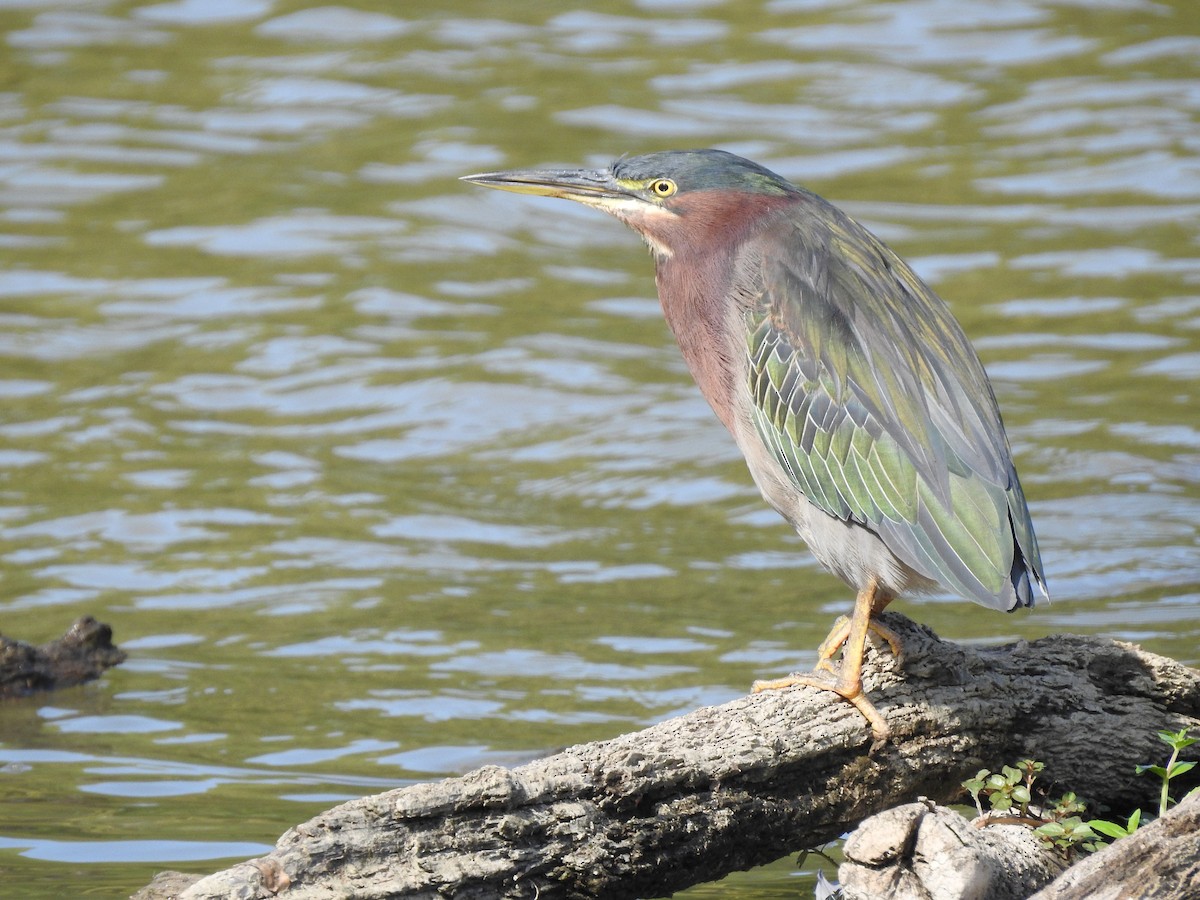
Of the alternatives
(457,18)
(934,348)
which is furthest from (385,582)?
(457,18)

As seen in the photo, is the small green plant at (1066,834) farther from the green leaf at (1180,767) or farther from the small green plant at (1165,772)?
the green leaf at (1180,767)

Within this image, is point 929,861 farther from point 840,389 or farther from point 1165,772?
point 840,389

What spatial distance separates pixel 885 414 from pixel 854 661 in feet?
2.77

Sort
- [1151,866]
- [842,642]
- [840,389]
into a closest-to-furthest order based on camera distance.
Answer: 1. [1151,866]
2. [842,642]
3. [840,389]

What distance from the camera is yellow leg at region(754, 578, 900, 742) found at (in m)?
4.77

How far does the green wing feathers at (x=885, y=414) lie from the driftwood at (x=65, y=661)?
143 inches

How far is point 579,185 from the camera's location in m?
6.04

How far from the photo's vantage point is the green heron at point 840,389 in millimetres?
5082

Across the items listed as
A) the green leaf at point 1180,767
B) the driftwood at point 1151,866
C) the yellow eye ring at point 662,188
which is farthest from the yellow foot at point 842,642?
the yellow eye ring at point 662,188

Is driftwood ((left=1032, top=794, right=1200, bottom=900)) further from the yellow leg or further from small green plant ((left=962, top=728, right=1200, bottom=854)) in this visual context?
the yellow leg

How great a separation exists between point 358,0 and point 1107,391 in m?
8.80

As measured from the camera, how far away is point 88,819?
6441 millimetres

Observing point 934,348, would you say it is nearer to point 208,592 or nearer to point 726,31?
point 208,592

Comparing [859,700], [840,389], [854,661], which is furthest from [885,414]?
[859,700]
